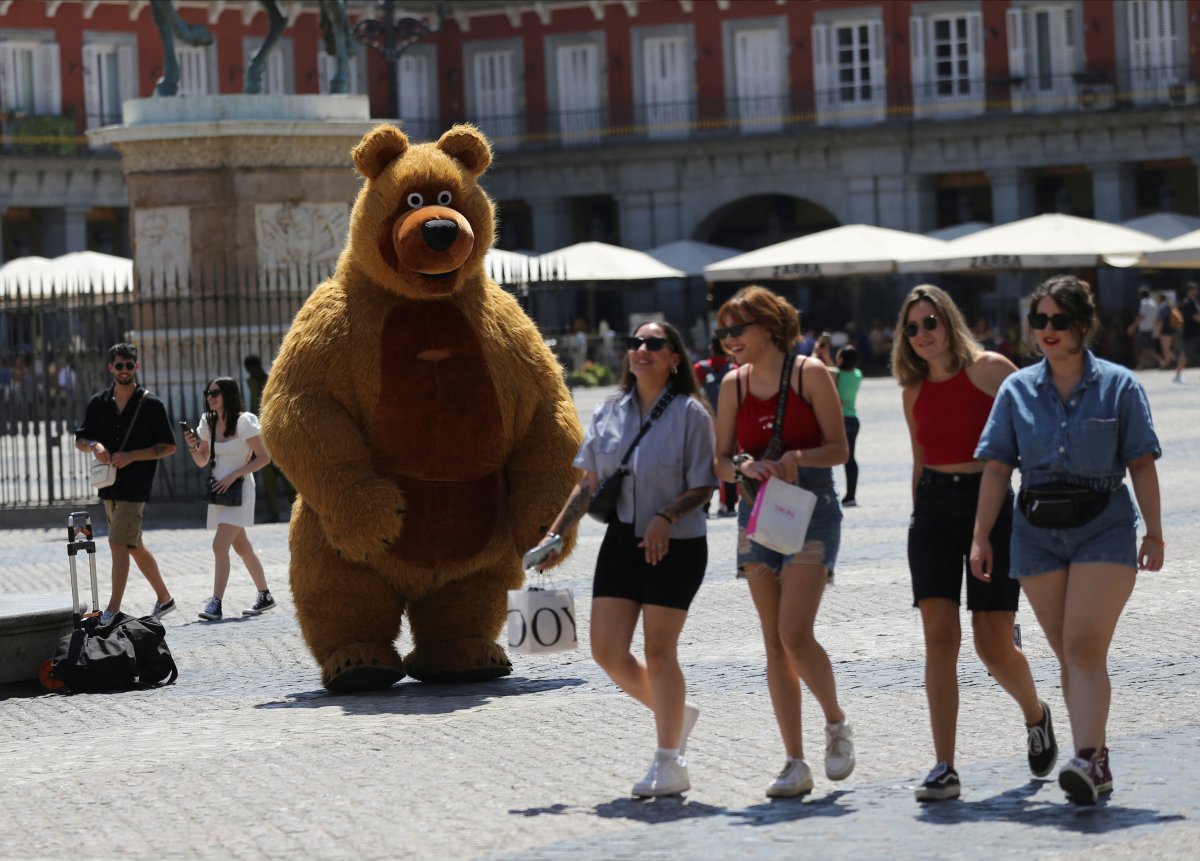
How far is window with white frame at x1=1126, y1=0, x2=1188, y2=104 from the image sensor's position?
43562 millimetres

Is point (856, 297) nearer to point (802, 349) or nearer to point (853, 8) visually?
point (853, 8)

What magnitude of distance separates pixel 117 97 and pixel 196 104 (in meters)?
28.5

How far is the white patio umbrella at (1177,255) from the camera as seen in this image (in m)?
35.1

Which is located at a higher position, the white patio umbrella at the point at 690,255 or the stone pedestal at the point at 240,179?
the white patio umbrella at the point at 690,255

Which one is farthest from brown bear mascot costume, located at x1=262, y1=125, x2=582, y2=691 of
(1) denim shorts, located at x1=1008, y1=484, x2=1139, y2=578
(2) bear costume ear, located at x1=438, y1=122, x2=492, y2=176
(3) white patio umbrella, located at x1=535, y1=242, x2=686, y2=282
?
(3) white patio umbrella, located at x1=535, y1=242, x2=686, y2=282

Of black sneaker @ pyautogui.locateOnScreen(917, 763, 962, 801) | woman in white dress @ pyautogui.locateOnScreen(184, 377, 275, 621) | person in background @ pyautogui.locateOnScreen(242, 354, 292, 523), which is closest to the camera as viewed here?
black sneaker @ pyautogui.locateOnScreen(917, 763, 962, 801)

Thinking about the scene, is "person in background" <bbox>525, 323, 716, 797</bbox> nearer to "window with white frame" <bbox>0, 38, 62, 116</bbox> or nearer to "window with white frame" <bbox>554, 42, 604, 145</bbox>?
"window with white frame" <bbox>0, 38, 62, 116</bbox>

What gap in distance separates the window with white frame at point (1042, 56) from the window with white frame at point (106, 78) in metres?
17.2

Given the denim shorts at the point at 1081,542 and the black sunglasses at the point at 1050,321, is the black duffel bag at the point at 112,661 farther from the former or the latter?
the black sunglasses at the point at 1050,321

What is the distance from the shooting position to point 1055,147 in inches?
1738

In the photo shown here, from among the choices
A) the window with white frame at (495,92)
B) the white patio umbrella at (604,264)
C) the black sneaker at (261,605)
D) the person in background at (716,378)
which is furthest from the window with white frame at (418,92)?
the black sneaker at (261,605)

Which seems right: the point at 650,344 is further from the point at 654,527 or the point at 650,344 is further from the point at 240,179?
the point at 240,179

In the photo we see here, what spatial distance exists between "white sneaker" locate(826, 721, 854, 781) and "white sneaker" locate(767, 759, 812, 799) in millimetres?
115

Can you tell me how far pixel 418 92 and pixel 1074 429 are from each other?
43.3m
